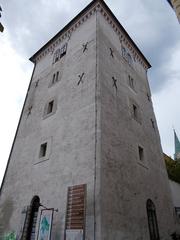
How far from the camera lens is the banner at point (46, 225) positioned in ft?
21.2

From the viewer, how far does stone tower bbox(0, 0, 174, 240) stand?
23.0 feet

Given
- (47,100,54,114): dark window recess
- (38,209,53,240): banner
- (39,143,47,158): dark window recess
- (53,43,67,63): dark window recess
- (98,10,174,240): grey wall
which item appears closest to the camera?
(38,209,53,240): banner

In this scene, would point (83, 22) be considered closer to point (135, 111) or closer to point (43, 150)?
point (135, 111)

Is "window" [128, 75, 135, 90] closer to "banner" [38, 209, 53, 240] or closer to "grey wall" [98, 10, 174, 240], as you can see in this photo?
"grey wall" [98, 10, 174, 240]

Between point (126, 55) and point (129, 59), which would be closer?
point (126, 55)

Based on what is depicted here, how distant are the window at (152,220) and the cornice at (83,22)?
1134 cm

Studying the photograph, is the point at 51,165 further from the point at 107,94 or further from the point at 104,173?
the point at 107,94

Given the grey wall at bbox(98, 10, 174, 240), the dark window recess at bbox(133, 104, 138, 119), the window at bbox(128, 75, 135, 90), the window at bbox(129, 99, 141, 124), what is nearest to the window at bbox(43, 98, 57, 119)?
the grey wall at bbox(98, 10, 174, 240)

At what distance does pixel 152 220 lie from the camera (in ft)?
30.5

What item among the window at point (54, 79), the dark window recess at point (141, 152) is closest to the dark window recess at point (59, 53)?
the window at point (54, 79)

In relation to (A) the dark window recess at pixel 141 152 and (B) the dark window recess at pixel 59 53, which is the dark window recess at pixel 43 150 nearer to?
(A) the dark window recess at pixel 141 152

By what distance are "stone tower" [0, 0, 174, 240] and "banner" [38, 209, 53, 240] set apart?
0.03 meters

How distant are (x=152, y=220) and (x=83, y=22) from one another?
1306 centimetres

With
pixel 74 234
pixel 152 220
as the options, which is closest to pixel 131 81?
pixel 152 220
